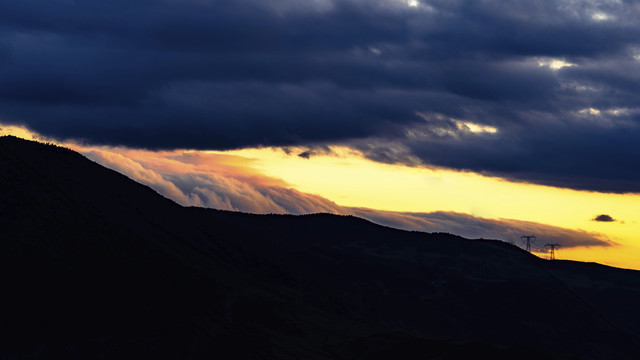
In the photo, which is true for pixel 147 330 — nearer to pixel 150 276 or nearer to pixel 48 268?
pixel 48 268

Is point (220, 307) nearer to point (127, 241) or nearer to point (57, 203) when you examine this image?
point (127, 241)

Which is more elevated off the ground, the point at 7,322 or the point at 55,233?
the point at 55,233

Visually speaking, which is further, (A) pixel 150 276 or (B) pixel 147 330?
(A) pixel 150 276

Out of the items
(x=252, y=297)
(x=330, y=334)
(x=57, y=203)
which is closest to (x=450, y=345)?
(x=330, y=334)

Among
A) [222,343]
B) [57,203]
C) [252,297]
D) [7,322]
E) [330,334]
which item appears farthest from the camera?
[57,203]

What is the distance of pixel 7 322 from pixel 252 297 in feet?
189

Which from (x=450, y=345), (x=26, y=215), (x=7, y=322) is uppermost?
(x=26, y=215)

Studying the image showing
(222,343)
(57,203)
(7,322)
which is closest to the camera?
(7,322)

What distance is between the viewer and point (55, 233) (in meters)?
162

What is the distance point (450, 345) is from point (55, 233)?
288 ft

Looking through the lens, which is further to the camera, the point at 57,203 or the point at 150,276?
the point at 57,203

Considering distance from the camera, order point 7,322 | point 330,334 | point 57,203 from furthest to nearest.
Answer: point 57,203 → point 330,334 → point 7,322

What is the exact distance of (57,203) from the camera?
619 ft

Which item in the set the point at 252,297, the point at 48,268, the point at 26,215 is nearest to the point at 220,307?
the point at 252,297
